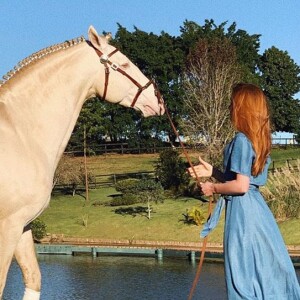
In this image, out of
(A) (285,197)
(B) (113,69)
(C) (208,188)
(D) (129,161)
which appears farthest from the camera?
(D) (129,161)

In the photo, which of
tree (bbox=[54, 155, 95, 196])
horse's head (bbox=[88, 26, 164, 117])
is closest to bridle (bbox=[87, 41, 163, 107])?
horse's head (bbox=[88, 26, 164, 117])

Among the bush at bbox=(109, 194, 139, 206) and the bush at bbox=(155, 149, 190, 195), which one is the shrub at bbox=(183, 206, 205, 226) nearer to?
the bush at bbox=(109, 194, 139, 206)

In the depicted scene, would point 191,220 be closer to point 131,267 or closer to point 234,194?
point 131,267

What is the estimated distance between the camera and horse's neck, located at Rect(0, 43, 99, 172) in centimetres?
386

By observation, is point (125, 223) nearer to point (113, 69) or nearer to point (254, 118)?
point (113, 69)

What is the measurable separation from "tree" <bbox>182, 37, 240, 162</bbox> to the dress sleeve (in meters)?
22.1

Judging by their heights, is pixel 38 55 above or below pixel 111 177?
above

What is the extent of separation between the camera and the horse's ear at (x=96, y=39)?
3956 millimetres

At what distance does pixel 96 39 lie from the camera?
4016mm

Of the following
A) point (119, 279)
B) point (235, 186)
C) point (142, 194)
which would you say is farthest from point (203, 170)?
point (142, 194)

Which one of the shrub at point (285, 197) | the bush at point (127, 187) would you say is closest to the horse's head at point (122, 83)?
the shrub at point (285, 197)

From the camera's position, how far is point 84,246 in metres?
18.2

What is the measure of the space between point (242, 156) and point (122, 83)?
86 cm

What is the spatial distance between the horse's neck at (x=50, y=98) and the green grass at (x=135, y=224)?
13.9 metres
